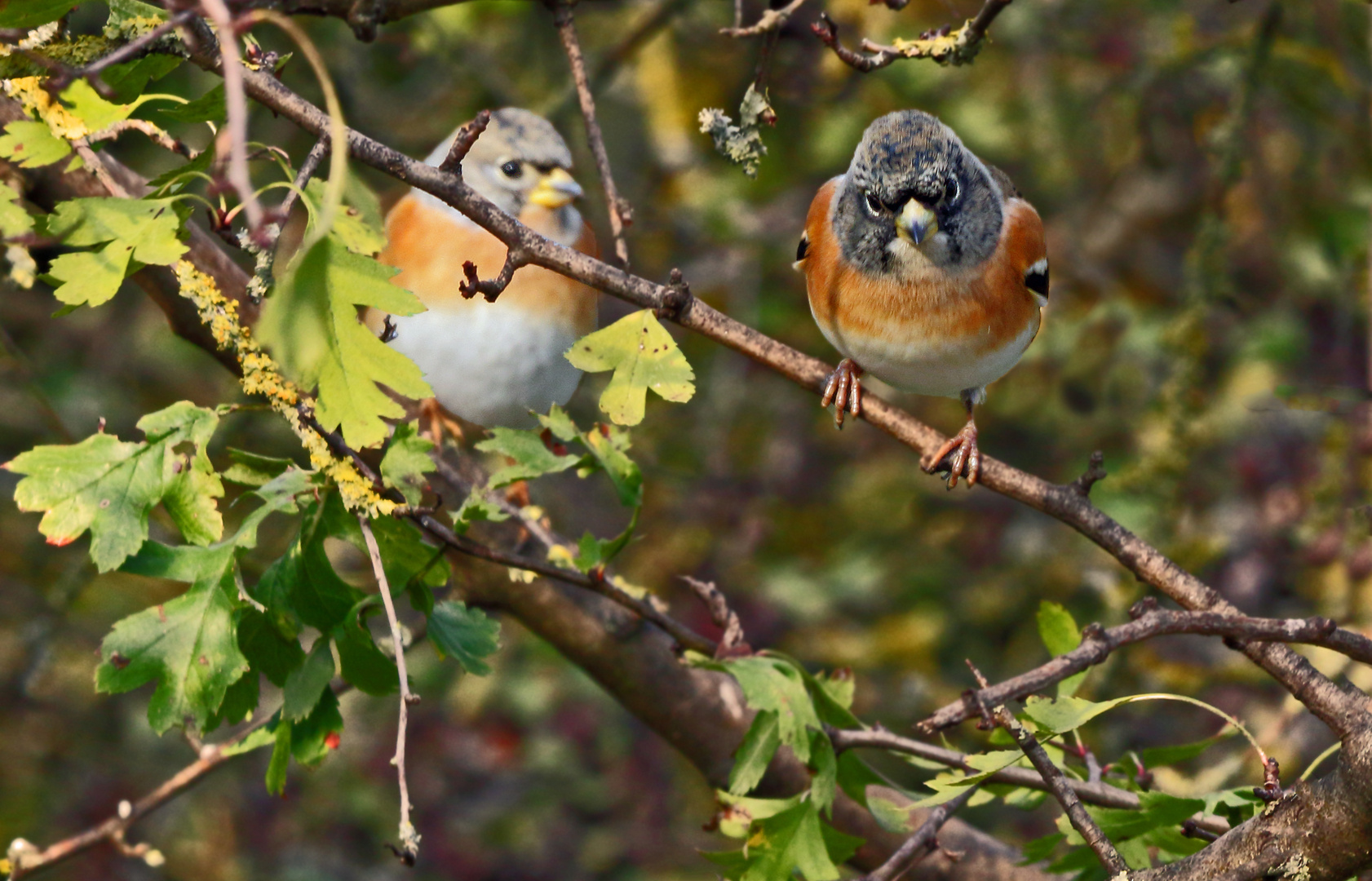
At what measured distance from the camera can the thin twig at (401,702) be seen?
1.47m

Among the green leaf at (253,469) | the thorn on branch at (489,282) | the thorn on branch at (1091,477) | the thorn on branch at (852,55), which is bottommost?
the green leaf at (253,469)

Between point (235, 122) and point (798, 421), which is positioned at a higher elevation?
point (798, 421)

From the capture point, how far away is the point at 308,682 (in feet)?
6.04

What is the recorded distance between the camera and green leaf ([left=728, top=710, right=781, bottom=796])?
79.7 inches

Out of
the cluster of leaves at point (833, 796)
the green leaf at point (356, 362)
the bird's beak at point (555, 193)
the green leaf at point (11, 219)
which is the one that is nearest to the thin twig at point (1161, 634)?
the cluster of leaves at point (833, 796)

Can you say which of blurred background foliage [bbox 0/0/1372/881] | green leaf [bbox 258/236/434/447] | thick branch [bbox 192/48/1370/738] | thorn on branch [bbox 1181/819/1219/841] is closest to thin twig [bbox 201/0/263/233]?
green leaf [bbox 258/236/434/447]

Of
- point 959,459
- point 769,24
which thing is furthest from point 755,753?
point 769,24

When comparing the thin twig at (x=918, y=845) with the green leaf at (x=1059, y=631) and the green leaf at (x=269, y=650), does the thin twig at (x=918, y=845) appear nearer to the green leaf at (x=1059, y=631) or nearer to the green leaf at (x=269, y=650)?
the green leaf at (x=1059, y=631)

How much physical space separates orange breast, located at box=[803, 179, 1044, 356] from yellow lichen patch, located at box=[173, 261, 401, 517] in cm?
128

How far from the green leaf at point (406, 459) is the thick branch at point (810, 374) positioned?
0.31 m

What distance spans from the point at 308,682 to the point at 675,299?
0.80 meters

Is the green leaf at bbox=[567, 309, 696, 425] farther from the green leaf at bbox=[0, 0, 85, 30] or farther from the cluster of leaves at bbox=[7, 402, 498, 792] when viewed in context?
the green leaf at bbox=[0, 0, 85, 30]

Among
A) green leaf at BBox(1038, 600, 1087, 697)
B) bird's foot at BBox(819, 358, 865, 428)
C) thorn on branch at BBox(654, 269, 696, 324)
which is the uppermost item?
bird's foot at BBox(819, 358, 865, 428)

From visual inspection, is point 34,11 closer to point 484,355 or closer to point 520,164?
point 484,355
